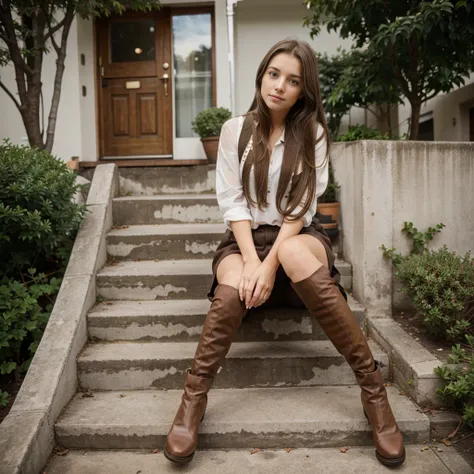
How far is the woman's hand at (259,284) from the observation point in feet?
6.97

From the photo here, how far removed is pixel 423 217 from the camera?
304 centimetres

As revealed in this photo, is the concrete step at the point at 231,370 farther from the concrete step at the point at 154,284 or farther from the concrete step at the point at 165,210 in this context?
the concrete step at the point at 165,210

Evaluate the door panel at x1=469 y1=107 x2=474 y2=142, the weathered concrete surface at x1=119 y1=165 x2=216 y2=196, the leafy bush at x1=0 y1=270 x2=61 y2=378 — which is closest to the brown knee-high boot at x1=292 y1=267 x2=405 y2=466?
the leafy bush at x1=0 y1=270 x2=61 y2=378

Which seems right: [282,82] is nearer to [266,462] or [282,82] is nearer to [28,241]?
[266,462]

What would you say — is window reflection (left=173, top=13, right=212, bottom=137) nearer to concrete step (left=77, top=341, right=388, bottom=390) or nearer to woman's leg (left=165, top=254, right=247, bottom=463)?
concrete step (left=77, top=341, right=388, bottom=390)

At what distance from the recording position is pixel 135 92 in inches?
253

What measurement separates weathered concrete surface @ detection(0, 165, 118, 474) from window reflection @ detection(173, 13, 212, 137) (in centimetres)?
333

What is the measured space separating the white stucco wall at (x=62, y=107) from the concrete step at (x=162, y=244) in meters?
3.14

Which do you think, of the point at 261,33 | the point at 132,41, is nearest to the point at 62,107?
the point at 132,41

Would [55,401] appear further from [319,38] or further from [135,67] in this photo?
[319,38]

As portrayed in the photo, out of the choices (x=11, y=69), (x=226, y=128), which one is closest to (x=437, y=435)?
(x=226, y=128)

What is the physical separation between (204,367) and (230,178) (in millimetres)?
922

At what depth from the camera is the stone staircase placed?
2.18m

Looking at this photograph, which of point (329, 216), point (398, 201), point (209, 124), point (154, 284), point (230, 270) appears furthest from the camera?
point (209, 124)
